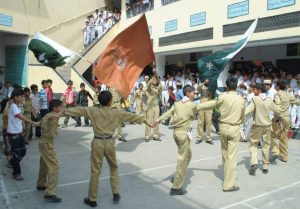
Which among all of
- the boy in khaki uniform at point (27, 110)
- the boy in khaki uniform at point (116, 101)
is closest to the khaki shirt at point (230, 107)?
the boy in khaki uniform at point (116, 101)

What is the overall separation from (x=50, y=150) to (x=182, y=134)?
2.12 meters

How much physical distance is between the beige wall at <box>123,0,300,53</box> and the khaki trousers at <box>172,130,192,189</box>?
8.18 m

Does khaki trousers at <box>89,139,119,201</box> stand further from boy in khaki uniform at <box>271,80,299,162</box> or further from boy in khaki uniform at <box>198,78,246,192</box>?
boy in khaki uniform at <box>271,80,299,162</box>

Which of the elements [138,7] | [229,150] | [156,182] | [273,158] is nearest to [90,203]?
[156,182]

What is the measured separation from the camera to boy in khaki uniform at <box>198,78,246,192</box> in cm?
612

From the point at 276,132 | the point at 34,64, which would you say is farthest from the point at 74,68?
the point at 276,132

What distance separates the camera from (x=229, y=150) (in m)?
6.19

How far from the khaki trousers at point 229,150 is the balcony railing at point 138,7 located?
602 inches

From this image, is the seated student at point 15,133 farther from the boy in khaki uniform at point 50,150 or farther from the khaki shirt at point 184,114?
the khaki shirt at point 184,114

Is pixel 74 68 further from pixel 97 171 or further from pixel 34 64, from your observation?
pixel 97 171

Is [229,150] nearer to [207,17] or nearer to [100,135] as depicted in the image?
[100,135]

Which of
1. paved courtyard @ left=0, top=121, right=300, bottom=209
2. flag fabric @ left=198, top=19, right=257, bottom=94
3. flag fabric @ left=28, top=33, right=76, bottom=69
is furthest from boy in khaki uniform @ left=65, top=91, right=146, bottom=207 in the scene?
flag fabric @ left=28, top=33, right=76, bottom=69

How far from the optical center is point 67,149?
30.4 ft

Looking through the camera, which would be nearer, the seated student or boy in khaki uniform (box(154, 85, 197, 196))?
boy in khaki uniform (box(154, 85, 197, 196))
